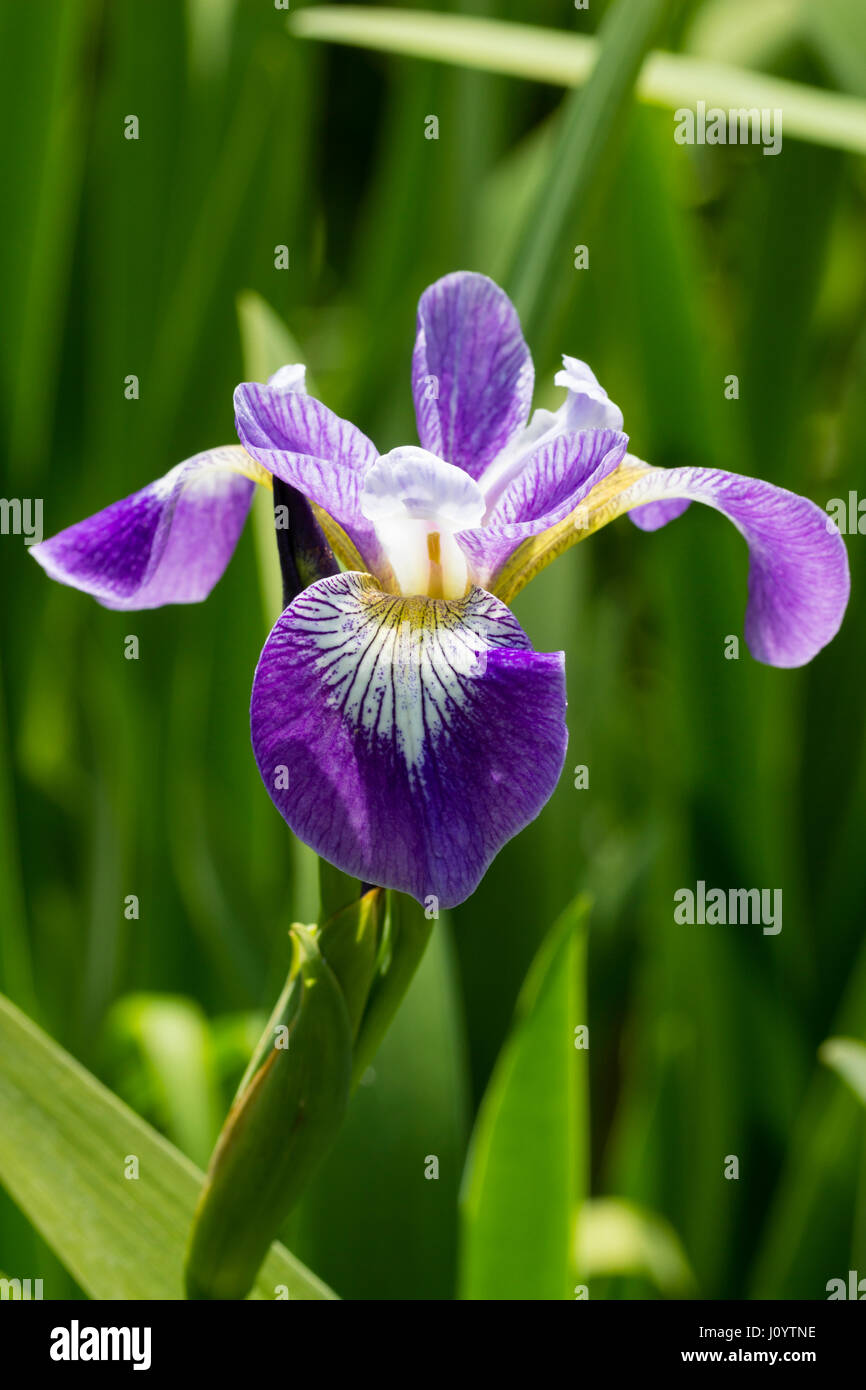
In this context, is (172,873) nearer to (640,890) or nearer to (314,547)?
(640,890)

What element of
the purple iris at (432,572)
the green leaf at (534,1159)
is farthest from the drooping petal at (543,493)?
the green leaf at (534,1159)

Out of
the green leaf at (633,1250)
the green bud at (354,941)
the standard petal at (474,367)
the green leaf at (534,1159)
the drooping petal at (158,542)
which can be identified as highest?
the standard petal at (474,367)

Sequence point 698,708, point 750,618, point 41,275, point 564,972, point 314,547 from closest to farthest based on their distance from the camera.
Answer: point 314,547
point 750,618
point 564,972
point 698,708
point 41,275

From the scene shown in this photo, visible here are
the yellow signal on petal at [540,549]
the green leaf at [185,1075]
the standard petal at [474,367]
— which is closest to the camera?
the yellow signal on petal at [540,549]

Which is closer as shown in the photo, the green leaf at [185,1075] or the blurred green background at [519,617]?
the green leaf at [185,1075]

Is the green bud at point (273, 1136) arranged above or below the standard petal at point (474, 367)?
below

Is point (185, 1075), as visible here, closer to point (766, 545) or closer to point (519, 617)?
point (519, 617)

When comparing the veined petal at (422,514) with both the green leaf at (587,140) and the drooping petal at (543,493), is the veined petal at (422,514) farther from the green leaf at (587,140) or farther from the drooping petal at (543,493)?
the green leaf at (587,140)
